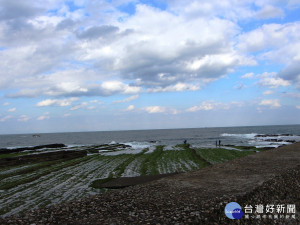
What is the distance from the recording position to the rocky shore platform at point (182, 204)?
380 inches

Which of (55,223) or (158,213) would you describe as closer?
(55,223)

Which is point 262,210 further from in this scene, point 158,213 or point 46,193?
point 46,193

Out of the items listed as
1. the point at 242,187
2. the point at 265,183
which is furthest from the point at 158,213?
the point at 265,183

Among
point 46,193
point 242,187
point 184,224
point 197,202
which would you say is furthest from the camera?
point 46,193

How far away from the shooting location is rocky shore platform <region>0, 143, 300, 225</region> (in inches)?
380

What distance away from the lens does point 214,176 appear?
1806cm

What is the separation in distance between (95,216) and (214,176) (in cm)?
1082

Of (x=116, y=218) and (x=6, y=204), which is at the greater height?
(x=116, y=218)

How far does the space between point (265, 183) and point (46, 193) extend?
1588 centimetres

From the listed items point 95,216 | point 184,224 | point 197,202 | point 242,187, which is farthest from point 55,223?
point 242,187

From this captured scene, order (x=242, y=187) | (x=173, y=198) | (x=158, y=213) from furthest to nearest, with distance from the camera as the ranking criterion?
(x=242, y=187) < (x=173, y=198) < (x=158, y=213)

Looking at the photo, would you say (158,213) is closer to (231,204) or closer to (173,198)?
(173,198)

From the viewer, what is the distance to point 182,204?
1164cm

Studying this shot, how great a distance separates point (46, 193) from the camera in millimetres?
17703
